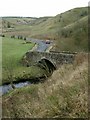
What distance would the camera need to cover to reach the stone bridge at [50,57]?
188 feet

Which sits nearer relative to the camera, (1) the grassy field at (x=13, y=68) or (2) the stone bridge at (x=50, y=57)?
(2) the stone bridge at (x=50, y=57)

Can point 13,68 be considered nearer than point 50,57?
No

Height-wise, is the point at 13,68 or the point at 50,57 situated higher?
the point at 50,57

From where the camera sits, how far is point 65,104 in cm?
1593

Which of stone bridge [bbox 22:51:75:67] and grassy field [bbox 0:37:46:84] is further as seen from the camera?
grassy field [bbox 0:37:46:84]

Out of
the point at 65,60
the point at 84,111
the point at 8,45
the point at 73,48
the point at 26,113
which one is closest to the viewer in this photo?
the point at 84,111

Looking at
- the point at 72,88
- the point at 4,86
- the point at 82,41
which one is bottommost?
the point at 4,86

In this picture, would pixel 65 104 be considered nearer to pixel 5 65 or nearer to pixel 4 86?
pixel 4 86

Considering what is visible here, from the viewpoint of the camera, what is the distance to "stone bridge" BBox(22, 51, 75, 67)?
188ft

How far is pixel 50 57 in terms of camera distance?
62.3m

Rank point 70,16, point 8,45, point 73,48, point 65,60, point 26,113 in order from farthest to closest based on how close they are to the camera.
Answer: point 70,16
point 8,45
point 73,48
point 65,60
point 26,113

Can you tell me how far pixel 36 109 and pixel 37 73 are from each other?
42.8m

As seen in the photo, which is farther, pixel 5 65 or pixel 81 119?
pixel 5 65

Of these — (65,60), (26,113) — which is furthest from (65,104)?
(65,60)
